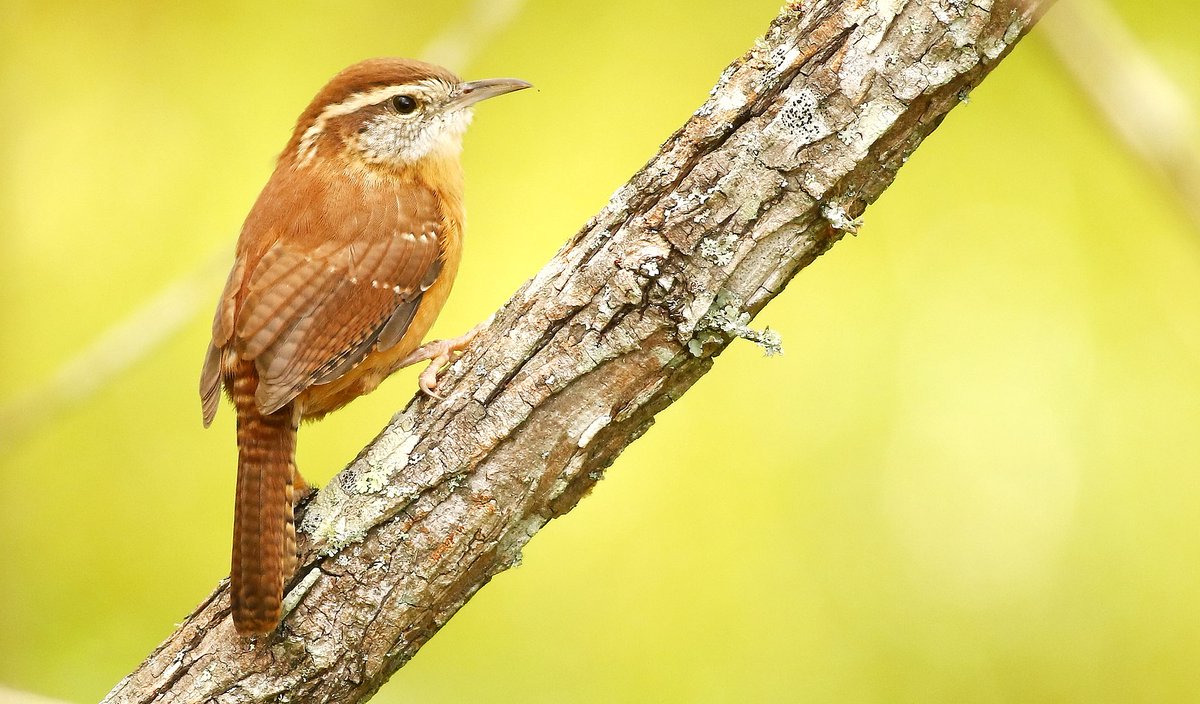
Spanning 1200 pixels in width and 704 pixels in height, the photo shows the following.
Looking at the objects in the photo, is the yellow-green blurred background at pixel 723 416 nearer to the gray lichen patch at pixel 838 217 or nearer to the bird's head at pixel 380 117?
the bird's head at pixel 380 117

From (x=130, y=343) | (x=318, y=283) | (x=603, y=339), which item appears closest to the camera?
(x=603, y=339)

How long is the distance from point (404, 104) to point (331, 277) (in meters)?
0.80

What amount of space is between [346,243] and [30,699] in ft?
4.71

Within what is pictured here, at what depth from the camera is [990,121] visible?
5.55m

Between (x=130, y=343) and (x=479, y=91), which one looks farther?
(x=479, y=91)

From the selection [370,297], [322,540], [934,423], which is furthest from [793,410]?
[322,540]

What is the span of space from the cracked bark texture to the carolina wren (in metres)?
0.14

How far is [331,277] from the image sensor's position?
10.5ft

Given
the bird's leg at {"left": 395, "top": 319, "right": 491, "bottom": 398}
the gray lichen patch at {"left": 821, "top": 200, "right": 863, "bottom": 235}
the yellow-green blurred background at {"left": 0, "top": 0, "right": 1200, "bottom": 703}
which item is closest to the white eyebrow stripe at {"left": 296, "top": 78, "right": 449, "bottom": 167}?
the bird's leg at {"left": 395, "top": 319, "right": 491, "bottom": 398}

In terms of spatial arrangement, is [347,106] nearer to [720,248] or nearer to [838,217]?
[720,248]

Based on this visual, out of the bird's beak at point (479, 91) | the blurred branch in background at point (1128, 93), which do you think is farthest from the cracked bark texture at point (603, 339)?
the bird's beak at point (479, 91)

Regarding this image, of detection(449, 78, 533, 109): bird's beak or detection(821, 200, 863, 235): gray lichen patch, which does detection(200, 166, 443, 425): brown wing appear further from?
detection(821, 200, 863, 235): gray lichen patch

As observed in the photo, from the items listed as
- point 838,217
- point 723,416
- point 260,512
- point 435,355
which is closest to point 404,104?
point 435,355

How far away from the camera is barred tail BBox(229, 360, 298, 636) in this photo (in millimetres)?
2557
